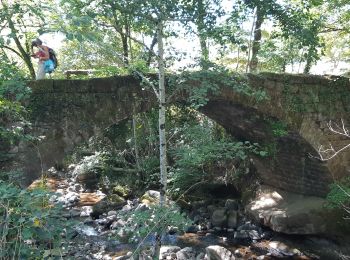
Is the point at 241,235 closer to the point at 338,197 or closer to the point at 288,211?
the point at 288,211

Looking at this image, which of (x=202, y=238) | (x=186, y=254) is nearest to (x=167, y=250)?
(x=186, y=254)

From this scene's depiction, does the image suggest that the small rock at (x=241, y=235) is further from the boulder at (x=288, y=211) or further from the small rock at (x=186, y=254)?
the small rock at (x=186, y=254)

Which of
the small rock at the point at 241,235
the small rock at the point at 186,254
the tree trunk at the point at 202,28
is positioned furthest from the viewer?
the small rock at the point at 241,235

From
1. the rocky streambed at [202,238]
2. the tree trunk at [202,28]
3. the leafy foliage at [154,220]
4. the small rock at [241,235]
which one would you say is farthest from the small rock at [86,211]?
the tree trunk at [202,28]

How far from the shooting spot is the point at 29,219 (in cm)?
204

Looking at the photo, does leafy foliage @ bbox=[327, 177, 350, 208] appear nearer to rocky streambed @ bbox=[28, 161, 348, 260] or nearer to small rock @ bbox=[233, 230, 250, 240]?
rocky streambed @ bbox=[28, 161, 348, 260]

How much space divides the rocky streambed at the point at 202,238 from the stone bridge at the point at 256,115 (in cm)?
104

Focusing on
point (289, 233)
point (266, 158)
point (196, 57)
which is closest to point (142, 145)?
point (266, 158)

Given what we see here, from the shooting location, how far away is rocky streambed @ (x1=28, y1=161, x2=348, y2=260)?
6465mm

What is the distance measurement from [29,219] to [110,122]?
3877mm

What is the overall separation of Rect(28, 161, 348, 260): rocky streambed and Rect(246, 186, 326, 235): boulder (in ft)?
0.95

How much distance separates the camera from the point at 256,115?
7281 millimetres

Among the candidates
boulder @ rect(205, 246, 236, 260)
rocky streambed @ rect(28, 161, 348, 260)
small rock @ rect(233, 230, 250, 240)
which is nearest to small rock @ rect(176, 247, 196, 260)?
rocky streambed @ rect(28, 161, 348, 260)

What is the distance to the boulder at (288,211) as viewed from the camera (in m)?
7.16
